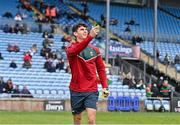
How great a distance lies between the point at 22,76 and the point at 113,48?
10930 millimetres

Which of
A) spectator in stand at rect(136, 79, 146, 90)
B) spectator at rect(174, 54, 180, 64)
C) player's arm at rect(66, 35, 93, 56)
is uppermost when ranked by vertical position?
player's arm at rect(66, 35, 93, 56)

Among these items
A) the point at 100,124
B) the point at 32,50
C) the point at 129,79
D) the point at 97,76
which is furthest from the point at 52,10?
the point at 97,76

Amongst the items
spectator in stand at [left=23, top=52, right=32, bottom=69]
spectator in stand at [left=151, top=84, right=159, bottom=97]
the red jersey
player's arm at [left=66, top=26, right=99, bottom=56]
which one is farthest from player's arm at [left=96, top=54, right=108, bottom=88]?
spectator in stand at [left=151, top=84, right=159, bottom=97]

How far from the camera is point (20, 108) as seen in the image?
2686 cm

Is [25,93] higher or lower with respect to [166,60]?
lower

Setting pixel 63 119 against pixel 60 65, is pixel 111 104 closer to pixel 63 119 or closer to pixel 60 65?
pixel 60 65

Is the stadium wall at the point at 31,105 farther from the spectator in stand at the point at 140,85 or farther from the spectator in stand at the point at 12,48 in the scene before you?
the spectator in stand at the point at 12,48

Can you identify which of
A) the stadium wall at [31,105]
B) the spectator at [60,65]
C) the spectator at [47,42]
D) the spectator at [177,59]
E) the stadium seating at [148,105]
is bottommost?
the stadium seating at [148,105]

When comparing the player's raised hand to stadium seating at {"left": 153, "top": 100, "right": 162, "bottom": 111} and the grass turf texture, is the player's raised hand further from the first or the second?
stadium seating at {"left": 153, "top": 100, "right": 162, "bottom": 111}

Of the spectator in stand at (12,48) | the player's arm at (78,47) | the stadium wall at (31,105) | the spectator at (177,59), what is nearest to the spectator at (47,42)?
the spectator in stand at (12,48)

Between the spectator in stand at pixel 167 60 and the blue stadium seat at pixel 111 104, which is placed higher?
the spectator in stand at pixel 167 60

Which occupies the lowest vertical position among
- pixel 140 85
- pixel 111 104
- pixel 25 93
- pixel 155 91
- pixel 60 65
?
pixel 111 104

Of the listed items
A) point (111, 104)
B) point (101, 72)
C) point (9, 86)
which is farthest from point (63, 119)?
point (111, 104)

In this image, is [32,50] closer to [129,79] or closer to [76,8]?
[129,79]
